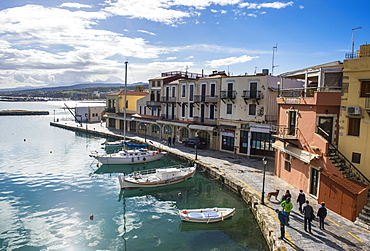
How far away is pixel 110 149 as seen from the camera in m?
45.3

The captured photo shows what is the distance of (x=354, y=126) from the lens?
1848cm

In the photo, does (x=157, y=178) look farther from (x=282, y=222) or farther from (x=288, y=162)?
(x=282, y=222)

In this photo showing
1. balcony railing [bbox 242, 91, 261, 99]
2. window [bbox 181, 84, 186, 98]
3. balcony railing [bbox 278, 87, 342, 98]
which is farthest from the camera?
window [bbox 181, 84, 186, 98]

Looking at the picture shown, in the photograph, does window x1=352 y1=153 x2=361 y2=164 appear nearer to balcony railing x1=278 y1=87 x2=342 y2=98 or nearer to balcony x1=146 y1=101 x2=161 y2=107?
balcony railing x1=278 y1=87 x2=342 y2=98

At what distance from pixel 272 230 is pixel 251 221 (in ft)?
13.2

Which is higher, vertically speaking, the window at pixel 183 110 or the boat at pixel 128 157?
the window at pixel 183 110

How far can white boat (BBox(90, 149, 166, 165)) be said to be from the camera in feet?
113

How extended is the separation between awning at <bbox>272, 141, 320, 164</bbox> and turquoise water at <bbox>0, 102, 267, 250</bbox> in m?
5.61

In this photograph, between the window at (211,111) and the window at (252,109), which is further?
the window at (211,111)

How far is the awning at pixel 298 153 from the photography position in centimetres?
1980

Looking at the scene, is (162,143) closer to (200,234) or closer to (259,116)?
(259,116)

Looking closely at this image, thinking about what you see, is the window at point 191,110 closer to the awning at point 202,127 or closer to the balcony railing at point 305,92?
the awning at point 202,127

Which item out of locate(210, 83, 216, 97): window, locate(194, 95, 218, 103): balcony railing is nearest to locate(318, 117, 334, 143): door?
locate(194, 95, 218, 103): balcony railing

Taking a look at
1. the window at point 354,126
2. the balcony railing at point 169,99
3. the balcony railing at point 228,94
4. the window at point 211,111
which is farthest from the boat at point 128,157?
the window at point 354,126
